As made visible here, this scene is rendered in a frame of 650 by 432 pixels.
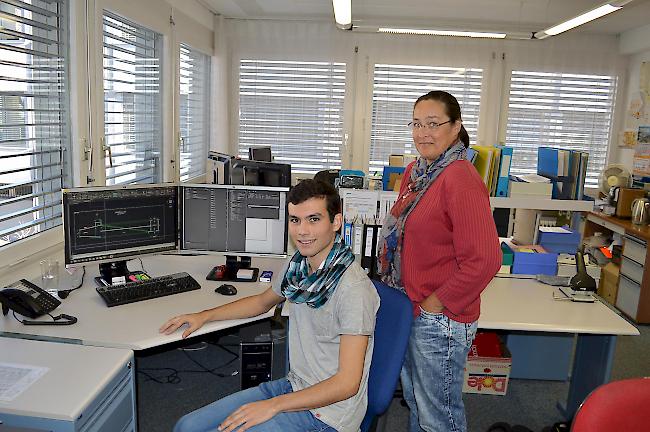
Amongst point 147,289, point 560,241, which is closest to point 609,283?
point 560,241

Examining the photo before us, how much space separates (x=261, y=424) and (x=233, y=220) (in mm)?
1308

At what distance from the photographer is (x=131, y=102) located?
13.4 ft

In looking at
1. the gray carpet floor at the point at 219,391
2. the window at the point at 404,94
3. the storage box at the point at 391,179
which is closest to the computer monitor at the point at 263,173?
the storage box at the point at 391,179

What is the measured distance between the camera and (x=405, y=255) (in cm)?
206

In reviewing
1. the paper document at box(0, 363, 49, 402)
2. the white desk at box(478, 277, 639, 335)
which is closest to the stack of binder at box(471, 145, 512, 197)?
the white desk at box(478, 277, 639, 335)

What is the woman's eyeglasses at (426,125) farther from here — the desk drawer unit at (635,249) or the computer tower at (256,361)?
the desk drawer unit at (635,249)

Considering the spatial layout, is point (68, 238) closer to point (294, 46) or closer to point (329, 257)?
point (329, 257)

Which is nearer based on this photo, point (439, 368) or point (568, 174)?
point (439, 368)

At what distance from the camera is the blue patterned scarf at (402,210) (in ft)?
6.62

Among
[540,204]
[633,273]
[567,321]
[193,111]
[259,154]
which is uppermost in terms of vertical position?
[193,111]

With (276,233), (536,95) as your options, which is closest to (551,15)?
(536,95)

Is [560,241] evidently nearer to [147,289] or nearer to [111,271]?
[147,289]

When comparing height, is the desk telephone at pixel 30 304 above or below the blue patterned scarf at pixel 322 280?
below

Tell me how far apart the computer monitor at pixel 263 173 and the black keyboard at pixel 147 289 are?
3.35 feet
